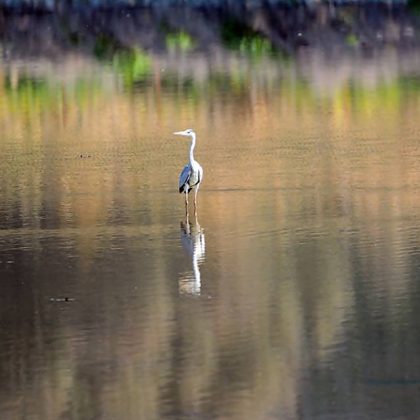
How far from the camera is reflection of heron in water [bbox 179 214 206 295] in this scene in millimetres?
15227

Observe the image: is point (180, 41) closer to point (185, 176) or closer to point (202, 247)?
point (185, 176)

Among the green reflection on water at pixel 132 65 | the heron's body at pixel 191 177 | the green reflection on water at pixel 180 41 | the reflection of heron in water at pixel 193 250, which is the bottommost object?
the reflection of heron in water at pixel 193 250

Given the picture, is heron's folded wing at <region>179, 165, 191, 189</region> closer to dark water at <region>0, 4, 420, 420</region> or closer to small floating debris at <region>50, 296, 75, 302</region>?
dark water at <region>0, 4, 420, 420</region>

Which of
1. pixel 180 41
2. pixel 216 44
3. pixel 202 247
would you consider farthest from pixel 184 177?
pixel 180 41

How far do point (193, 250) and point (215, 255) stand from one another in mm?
416

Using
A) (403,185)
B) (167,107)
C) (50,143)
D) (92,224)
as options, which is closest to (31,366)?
(92,224)

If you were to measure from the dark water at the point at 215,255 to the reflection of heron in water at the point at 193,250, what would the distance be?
0.13ft

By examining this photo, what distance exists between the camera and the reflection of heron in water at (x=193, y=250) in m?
15.2

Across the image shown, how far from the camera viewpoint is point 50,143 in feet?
82.2

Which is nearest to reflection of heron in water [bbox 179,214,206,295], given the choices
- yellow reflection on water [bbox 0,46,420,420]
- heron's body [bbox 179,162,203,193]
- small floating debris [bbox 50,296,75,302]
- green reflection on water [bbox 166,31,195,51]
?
yellow reflection on water [bbox 0,46,420,420]

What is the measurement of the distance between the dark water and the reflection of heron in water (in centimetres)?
4

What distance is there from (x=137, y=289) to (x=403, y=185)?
5.38m

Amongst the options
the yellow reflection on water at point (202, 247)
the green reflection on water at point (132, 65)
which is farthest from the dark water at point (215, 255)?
the green reflection on water at point (132, 65)

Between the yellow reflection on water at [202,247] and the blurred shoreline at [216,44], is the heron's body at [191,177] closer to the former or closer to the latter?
the yellow reflection on water at [202,247]
